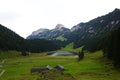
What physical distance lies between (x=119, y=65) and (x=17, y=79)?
1609 inches

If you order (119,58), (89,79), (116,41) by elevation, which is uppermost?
(116,41)

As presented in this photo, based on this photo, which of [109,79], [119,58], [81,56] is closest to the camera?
[109,79]

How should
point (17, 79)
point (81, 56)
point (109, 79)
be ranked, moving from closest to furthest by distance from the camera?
point (109, 79) < point (17, 79) < point (81, 56)

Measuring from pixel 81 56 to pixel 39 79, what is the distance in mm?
78483

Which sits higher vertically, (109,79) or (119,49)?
(119,49)

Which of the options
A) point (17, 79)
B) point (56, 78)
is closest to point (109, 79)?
point (56, 78)

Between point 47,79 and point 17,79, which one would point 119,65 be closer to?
point 47,79

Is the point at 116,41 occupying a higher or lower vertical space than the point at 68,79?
higher

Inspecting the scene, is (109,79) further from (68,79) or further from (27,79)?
(27,79)

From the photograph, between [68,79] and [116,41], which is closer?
[68,79]

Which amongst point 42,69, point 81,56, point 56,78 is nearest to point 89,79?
point 56,78

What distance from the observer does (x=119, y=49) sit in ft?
321

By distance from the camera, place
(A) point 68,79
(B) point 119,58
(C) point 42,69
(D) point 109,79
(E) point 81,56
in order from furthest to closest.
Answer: (E) point 81,56 < (C) point 42,69 < (B) point 119,58 < (A) point 68,79 < (D) point 109,79

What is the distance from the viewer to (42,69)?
385ft
